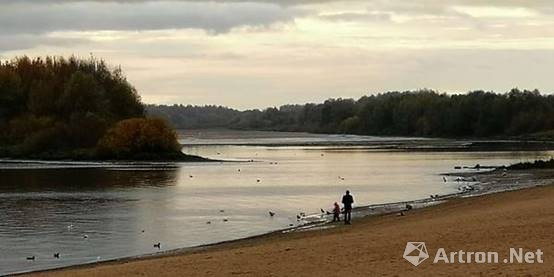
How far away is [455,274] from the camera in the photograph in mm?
20250

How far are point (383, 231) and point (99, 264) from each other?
386 inches

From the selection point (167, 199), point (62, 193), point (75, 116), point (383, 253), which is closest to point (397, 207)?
point (167, 199)

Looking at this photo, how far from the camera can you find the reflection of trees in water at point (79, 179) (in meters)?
73.1

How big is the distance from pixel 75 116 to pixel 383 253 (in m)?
113

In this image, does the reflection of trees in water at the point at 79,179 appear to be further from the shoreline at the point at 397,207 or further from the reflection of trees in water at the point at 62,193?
the shoreline at the point at 397,207

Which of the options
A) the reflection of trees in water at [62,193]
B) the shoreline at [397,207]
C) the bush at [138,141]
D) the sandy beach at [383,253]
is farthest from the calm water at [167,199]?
the bush at [138,141]

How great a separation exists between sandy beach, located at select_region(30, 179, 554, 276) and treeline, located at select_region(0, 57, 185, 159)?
3605 inches

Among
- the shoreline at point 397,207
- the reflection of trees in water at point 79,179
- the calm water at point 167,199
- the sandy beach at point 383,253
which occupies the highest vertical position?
the sandy beach at point 383,253

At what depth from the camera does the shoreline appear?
32.5 metres

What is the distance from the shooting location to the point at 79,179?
83.4m

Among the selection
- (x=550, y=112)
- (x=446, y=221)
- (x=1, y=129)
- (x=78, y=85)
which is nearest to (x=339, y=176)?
(x=446, y=221)

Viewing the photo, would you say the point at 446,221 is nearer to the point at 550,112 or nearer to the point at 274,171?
the point at 274,171

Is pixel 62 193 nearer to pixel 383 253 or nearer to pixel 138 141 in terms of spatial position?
pixel 383 253

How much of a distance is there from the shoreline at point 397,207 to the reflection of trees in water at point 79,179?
27224mm
